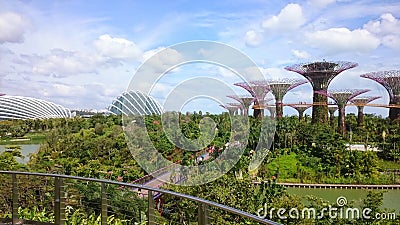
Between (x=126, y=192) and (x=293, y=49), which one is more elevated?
(x=293, y=49)

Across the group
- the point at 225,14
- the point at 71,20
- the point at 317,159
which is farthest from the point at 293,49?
the point at 71,20

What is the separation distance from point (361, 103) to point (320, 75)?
160cm

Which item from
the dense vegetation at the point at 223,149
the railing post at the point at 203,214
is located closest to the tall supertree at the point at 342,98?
the dense vegetation at the point at 223,149

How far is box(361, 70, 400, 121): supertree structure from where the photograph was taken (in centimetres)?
1384

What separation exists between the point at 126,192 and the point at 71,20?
301 inches

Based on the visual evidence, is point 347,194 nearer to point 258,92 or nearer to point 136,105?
point 258,92

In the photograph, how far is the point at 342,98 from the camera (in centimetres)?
1472

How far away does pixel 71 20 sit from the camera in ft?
36.8

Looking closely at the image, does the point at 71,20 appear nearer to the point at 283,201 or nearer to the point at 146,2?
the point at 146,2

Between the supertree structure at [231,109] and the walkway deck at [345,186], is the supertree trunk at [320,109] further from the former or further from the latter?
the supertree structure at [231,109]

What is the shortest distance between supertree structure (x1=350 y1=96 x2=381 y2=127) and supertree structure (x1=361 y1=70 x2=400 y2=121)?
57 cm

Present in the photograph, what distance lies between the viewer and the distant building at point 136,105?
36.0ft

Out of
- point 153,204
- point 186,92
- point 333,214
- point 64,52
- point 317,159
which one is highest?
point 64,52

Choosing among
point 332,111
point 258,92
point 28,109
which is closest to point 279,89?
point 258,92
